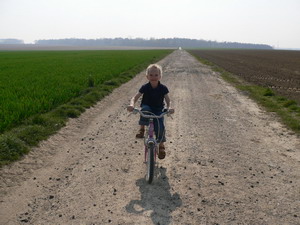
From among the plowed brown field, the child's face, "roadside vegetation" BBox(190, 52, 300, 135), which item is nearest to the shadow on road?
the child's face

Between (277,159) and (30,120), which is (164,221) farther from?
(30,120)

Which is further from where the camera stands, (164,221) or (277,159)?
(277,159)

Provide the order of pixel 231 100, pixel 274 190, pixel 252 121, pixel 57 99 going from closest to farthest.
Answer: pixel 274 190
pixel 252 121
pixel 57 99
pixel 231 100

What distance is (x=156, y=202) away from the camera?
14.0ft

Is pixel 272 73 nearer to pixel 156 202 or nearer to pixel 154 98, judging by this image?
pixel 154 98

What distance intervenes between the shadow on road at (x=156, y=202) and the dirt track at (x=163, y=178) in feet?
0.05

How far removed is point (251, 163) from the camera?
5.72 metres

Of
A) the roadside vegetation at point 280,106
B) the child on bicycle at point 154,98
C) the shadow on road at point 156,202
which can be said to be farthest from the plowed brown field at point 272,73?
the shadow on road at point 156,202

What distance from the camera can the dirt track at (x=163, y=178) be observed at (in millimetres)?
3947

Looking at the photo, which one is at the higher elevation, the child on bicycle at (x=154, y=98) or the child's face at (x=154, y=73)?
the child's face at (x=154, y=73)

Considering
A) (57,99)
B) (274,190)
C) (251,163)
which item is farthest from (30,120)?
(274,190)

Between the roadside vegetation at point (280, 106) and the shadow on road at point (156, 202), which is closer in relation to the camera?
A: the shadow on road at point (156, 202)

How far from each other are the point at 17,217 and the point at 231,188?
3397 millimetres

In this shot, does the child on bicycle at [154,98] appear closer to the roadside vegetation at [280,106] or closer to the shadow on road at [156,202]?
the shadow on road at [156,202]
